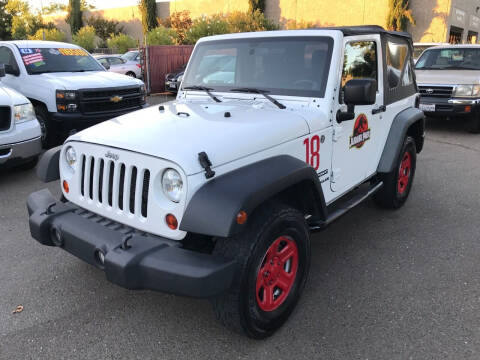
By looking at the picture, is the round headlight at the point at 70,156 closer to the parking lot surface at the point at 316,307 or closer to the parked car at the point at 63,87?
the parking lot surface at the point at 316,307

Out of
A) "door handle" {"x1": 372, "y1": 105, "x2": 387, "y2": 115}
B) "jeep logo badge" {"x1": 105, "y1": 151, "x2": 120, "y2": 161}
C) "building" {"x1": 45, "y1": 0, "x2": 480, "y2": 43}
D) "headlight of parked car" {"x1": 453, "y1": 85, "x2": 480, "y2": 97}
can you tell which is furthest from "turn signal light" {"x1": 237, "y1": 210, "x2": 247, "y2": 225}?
"building" {"x1": 45, "y1": 0, "x2": 480, "y2": 43}

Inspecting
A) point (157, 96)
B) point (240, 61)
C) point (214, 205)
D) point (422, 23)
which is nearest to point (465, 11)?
point (422, 23)

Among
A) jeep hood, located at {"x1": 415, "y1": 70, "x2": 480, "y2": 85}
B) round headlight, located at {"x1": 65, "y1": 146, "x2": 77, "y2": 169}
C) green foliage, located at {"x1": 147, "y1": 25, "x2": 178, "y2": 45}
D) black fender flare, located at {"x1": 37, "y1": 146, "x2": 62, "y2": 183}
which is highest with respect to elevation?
green foliage, located at {"x1": 147, "y1": 25, "x2": 178, "y2": 45}

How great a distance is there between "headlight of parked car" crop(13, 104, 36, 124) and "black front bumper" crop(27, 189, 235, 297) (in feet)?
12.5

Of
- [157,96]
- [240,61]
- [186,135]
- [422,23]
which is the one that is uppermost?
[422,23]

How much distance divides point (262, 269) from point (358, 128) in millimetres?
1718

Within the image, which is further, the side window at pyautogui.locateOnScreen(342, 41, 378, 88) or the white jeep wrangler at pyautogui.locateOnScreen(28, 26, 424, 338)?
the side window at pyautogui.locateOnScreen(342, 41, 378, 88)

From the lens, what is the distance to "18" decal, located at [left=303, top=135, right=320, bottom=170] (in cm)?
302

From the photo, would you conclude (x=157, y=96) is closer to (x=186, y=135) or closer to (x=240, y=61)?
(x=240, y=61)

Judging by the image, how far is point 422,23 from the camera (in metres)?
24.7

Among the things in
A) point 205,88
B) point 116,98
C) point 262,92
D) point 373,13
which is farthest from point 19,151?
point 373,13

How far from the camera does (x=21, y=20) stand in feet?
139

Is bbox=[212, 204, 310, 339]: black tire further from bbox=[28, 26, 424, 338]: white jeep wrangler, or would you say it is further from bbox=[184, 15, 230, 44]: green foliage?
bbox=[184, 15, 230, 44]: green foliage

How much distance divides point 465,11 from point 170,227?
100.0ft
